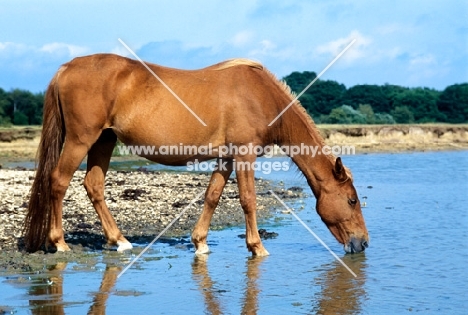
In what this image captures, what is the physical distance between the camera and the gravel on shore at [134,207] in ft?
32.2

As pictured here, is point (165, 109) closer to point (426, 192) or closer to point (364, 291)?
point (364, 291)

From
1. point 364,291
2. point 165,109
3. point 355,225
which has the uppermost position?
point 165,109

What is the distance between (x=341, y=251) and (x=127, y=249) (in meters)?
2.70

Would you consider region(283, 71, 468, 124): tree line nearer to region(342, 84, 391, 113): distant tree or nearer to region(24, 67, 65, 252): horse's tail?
region(342, 84, 391, 113): distant tree

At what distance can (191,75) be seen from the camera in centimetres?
877

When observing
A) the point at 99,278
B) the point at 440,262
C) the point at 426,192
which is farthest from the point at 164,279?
the point at 426,192

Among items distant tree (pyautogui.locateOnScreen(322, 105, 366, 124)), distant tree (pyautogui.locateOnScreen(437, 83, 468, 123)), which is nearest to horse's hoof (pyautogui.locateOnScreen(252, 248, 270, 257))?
distant tree (pyautogui.locateOnScreen(322, 105, 366, 124))

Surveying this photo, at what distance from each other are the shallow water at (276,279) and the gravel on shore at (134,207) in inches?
33.0

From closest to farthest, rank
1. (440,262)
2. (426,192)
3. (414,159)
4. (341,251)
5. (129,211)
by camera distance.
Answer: (440,262) → (341,251) → (129,211) → (426,192) → (414,159)

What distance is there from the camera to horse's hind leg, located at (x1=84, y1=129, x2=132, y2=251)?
8930 mm

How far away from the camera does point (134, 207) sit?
1213 cm

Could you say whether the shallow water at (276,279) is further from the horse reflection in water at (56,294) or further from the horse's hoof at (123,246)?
the horse's hoof at (123,246)

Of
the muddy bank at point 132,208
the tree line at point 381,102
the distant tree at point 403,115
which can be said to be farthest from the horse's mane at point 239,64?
the distant tree at point 403,115

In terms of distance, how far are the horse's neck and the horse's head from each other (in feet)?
0.35
